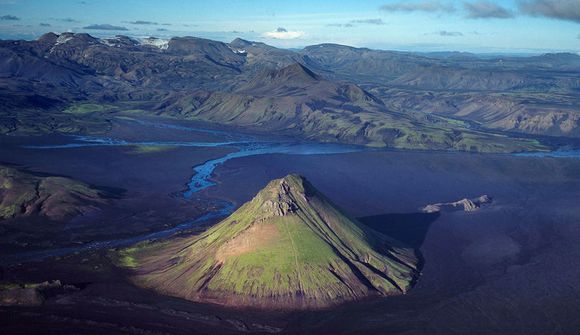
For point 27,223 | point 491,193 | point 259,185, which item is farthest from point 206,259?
point 491,193

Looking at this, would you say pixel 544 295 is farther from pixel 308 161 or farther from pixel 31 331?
pixel 308 161

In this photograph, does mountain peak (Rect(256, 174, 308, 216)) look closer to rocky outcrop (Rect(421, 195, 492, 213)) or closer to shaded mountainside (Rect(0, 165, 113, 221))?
rocky outcrop (Rect(421, 195, 492, 213))

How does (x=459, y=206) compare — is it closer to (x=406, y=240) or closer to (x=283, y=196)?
(x=406, y=240)

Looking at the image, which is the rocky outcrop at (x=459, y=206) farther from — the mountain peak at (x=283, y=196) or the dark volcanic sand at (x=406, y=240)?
the mountain peak at (x=283, y=196)

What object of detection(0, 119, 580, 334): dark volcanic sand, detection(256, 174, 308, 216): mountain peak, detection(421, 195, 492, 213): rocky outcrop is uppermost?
detection(256, 174, 308, 216): mountain peak

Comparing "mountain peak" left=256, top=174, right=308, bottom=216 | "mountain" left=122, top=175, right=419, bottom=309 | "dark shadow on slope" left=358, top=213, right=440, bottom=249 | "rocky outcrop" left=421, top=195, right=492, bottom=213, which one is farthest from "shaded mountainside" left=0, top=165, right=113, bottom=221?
"rocky outcrop" left=421, top=195, right=492, bottom=213

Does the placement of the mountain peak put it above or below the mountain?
above

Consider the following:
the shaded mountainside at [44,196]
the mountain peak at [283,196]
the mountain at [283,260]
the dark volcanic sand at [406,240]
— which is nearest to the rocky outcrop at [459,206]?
the dark volcanic sand at [406,240]
